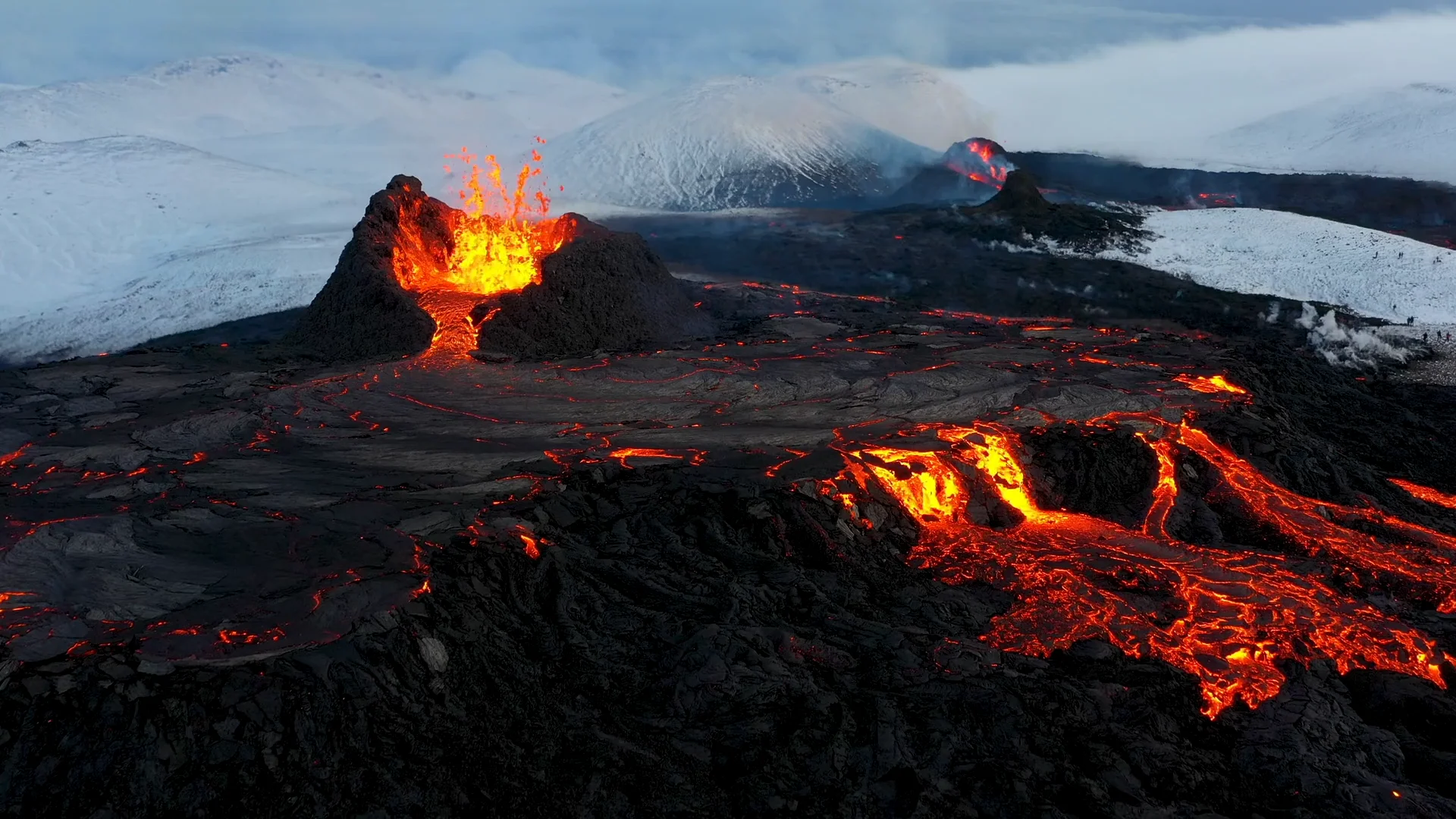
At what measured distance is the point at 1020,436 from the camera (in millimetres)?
13820

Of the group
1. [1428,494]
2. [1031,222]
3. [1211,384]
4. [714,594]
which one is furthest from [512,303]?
[1031,222]

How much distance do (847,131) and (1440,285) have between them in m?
52.9

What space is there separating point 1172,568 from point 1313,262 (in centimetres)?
3065

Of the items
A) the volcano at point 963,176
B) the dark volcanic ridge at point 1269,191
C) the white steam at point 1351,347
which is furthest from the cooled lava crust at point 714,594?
the volcano at point 963,176

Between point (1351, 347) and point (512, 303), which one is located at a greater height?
point (512, 303)

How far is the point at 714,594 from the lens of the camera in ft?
32.9

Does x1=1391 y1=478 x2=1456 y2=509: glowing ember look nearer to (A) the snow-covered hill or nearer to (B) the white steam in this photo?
(B) the white steam

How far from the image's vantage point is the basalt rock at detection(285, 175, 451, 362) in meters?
19.3

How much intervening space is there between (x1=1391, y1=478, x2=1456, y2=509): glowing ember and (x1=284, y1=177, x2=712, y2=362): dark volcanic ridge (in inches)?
565

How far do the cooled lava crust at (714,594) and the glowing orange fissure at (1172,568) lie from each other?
53mm

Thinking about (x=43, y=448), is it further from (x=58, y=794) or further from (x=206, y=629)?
(x=58, y=794)

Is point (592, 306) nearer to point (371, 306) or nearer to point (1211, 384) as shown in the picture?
point (371, 306)

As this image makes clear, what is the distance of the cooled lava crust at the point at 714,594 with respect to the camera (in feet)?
23.7

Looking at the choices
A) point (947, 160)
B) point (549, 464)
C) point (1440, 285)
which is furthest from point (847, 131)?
point (549, 464)
